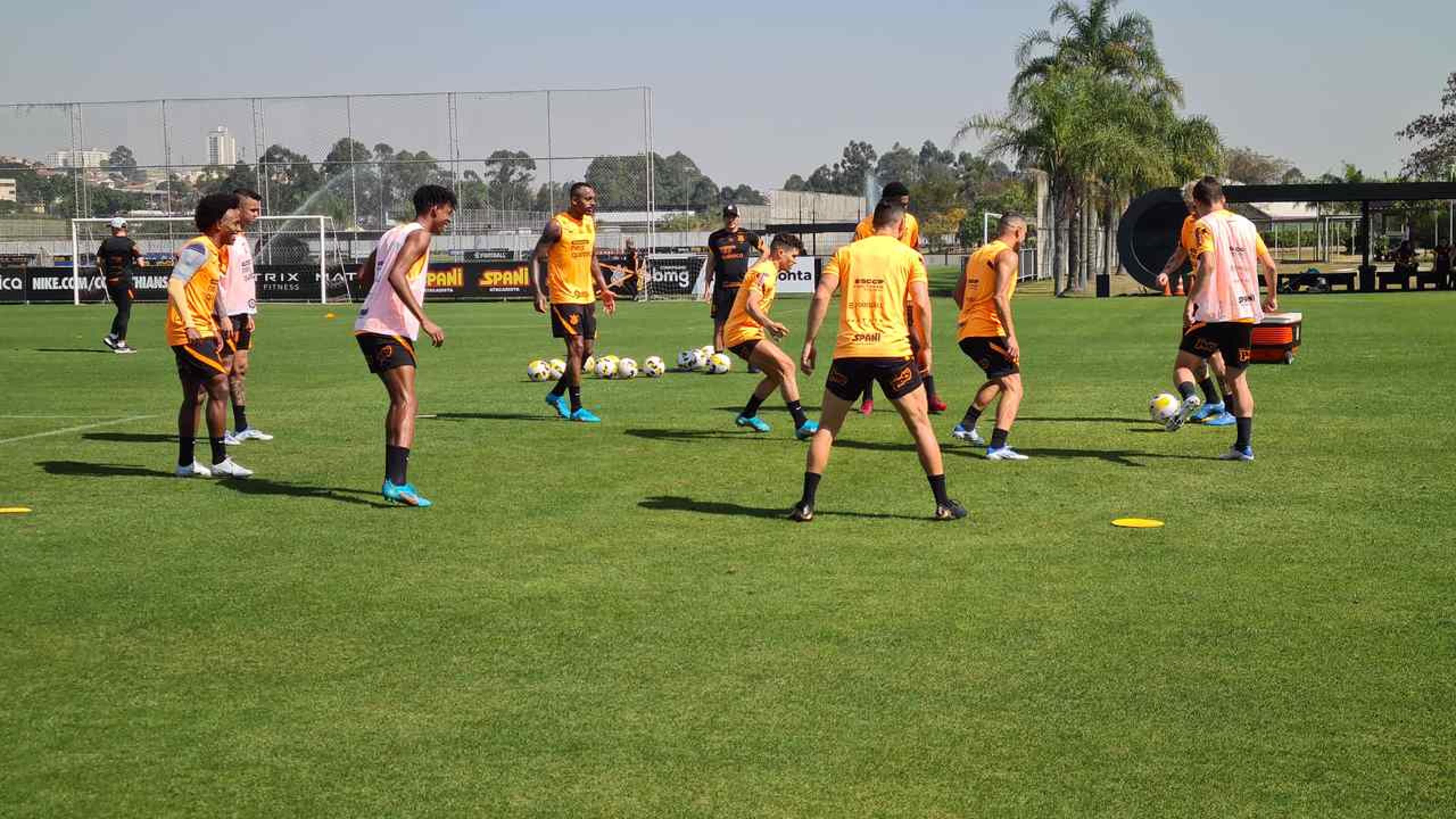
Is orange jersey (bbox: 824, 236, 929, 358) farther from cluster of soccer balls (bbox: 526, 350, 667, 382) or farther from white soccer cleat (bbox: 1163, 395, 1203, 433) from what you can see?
cluster of soccer balls (bbox: 526, 350, 667, 382)

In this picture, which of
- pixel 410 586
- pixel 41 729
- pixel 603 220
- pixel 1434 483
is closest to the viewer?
pixel 41 729

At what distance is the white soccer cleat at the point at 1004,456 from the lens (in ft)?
36.9

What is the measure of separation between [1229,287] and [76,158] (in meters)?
49.3

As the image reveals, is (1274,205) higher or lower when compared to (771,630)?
higher

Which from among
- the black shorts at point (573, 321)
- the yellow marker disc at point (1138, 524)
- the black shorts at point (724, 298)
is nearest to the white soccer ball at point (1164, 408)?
the yellow marker disc at point (1138, 524)

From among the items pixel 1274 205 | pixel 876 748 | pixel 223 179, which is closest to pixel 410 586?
pixel 876 748

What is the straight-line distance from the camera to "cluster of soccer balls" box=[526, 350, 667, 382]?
18.1m

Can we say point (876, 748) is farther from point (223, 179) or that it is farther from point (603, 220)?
point (223, 179)

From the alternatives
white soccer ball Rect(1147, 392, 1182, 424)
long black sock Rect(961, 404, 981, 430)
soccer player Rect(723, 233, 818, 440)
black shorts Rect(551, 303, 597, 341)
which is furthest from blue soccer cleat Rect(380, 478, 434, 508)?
white soccer ball Rect(1147, 392, 1182, 424)

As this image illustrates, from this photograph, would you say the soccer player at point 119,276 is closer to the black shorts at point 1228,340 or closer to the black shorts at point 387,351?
the black shorts at point 387,351

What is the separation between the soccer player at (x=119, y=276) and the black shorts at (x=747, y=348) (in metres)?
14.8

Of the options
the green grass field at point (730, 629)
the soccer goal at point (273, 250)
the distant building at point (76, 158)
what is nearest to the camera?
the green grass field at point (730, 629)

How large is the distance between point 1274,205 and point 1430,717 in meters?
106

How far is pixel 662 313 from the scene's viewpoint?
35.3 m
